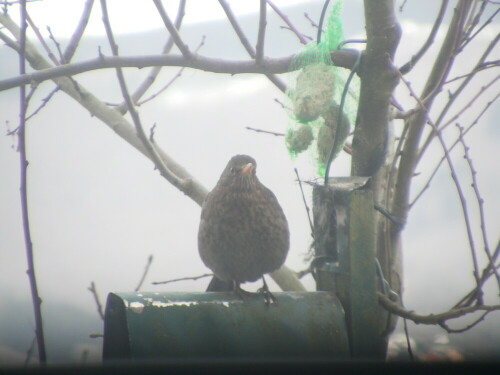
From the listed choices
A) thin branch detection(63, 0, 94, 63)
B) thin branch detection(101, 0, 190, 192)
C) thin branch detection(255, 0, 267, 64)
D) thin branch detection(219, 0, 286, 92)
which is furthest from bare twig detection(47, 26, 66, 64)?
thin branch detection(255, 0, 267, 64)

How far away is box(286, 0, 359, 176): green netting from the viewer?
209cm

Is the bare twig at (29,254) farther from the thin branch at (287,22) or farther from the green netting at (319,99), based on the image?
the thin branch at (287,22)

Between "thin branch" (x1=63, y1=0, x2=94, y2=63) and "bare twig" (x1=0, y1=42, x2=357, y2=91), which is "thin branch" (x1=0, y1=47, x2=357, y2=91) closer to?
"bare twig" (x1=0, y1=42, x2=357, y2=91)

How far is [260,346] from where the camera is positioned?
1595 millimetres

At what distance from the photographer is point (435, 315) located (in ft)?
6.39

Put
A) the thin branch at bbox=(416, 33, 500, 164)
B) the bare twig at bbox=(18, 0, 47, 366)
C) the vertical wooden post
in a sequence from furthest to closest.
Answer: the thin branch at bbox=(416, 33, 500, 164) → the vertical wooden post → the bare twig at bbox=(18, 0, 47, 366)

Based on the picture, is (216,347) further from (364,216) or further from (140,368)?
(364,216)

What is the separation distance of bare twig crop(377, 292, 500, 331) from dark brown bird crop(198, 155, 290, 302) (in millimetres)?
569

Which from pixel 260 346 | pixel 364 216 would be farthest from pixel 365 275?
pixel 260 346

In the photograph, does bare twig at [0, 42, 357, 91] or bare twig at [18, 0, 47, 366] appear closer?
bare twig at [18, 0, 47, 366]

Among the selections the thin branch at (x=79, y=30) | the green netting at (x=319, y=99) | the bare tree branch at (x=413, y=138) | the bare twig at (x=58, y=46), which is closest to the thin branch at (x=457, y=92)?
the bare tree branch at (x=413, y=138)

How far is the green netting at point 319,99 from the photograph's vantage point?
209cm

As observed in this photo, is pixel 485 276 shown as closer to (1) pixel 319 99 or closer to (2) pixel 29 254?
(1) pixel 319 99

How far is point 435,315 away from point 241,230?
820 millimetres
